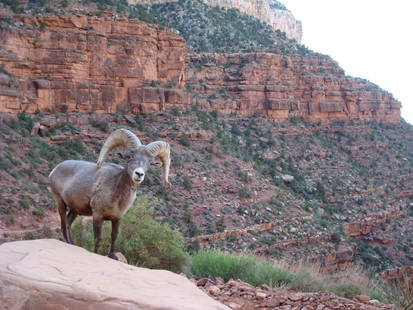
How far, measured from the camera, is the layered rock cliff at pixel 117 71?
91.2 ft

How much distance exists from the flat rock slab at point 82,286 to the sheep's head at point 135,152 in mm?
1445

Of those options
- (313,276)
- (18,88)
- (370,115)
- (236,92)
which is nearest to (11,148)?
(18,88)

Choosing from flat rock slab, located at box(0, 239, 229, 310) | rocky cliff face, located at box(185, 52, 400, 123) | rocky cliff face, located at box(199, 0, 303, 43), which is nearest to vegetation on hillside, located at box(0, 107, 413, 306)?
rocky cliff face, located at box(185, 52, 400, 123)

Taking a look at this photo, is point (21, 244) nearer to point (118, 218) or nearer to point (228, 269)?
point (118, 218)

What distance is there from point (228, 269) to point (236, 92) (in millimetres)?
40704

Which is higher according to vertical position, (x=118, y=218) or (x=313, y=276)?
(x=118, y=218)

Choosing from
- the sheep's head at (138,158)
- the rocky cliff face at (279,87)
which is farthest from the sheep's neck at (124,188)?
the rocky cliff face at (279,87)

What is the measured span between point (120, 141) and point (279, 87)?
4522cm

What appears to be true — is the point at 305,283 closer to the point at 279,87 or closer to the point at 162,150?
the point at 162,150

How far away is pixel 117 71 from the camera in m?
32.4

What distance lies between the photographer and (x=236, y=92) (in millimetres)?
47906

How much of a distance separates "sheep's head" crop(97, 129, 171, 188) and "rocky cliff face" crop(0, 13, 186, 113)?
2157cm

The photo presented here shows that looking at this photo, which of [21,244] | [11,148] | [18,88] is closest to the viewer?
[21,244]

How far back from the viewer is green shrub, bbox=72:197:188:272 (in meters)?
8.59
